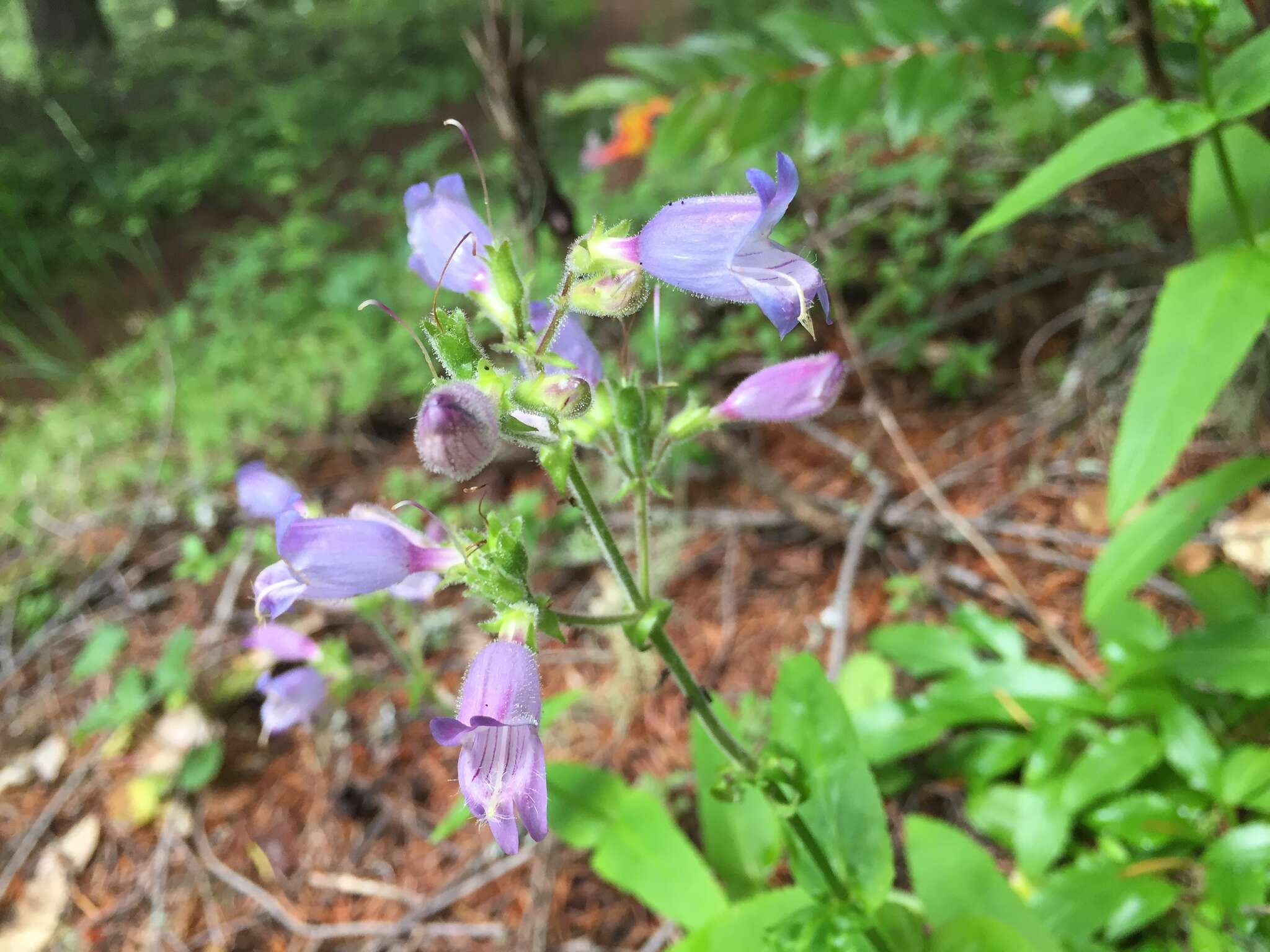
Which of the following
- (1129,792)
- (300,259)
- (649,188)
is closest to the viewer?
(1129,792)

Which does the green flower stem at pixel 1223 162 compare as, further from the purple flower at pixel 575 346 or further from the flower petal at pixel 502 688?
the flower petal at pixel 502 688

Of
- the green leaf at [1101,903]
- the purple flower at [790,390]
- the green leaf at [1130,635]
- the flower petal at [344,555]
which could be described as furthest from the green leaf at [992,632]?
the flower petal at [344,555]

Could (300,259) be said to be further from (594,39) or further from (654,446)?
(594,39)

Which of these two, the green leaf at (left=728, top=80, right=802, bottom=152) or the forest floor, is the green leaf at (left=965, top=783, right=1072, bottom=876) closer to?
the forest floor

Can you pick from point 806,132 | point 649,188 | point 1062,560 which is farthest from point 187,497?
point 1062,560

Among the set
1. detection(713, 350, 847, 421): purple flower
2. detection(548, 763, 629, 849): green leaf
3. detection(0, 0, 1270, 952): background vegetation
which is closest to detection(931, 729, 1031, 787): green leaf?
detection(0, 0, 1270, 952): background vegetation
